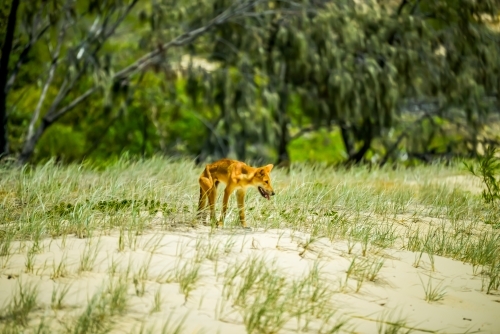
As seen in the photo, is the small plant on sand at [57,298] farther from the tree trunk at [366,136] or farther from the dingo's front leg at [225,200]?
the tree trunk at [366,136]

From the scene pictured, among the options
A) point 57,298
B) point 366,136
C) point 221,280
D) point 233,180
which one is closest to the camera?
point 57,298

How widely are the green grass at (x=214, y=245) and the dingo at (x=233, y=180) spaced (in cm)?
20

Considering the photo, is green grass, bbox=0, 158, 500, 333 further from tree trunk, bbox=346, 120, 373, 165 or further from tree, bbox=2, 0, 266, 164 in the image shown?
tree trunk, bbox=346, 120, 373, 165

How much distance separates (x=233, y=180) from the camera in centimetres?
600

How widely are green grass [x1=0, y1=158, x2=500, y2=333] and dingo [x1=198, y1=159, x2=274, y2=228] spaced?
195 mm

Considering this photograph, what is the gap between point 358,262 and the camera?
6.07 m

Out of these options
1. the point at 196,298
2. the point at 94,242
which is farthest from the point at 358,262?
the point at 94,242

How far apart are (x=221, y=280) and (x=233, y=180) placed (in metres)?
0.87

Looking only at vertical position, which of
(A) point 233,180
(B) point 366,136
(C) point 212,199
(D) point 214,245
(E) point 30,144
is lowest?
(E) point 30,144

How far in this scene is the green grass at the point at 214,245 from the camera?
489 centimetres

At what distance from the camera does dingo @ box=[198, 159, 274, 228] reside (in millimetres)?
5883

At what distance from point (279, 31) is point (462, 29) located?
14.1ft

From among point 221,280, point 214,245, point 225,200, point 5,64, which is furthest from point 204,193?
point 5,64

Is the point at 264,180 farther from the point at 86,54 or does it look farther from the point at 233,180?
the point at 86,54
